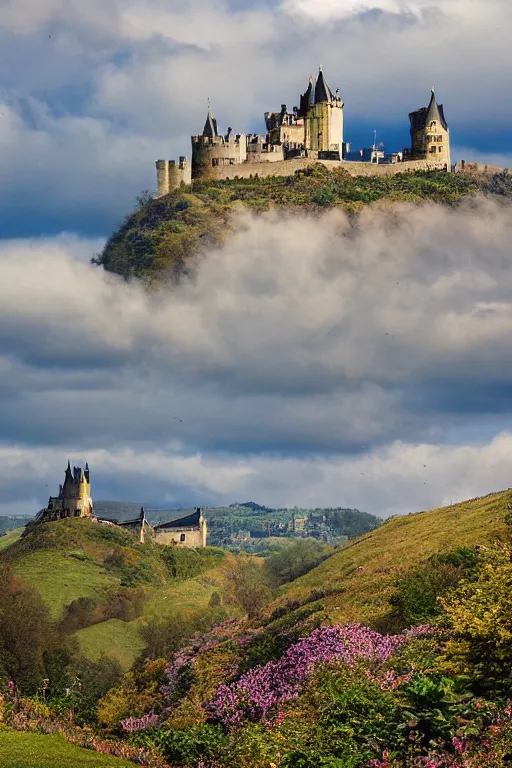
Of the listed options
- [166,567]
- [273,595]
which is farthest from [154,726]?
[166,567]

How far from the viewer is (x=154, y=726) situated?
38969 mm

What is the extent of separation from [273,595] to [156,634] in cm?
1974

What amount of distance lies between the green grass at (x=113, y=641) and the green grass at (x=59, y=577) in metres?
6.48

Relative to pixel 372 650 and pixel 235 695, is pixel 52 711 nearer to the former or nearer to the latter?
pixel 235 695

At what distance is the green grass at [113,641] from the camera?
81062 millimetres

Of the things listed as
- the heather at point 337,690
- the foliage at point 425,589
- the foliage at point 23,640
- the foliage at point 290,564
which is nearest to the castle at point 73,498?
the foliage at point 290,564

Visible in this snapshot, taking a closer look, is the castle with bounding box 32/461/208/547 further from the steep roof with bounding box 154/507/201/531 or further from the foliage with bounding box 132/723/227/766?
the foliage with bounding box 132/723/227/766

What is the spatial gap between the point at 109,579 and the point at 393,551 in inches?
2190

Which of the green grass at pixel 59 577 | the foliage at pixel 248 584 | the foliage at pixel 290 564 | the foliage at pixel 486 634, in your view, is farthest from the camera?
the foliage at pixel 290 564

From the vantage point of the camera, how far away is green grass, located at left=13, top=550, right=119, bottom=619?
101088 millimetres

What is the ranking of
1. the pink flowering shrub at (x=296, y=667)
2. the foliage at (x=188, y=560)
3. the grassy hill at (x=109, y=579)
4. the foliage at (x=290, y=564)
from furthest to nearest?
the foliage at (x=188, y=560)
the foliage at (x=290, y=564)
the grassy hill at (x=109, y=579)
the pink flowering shrub at (x=296, y=667)

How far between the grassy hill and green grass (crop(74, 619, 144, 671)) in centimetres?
7

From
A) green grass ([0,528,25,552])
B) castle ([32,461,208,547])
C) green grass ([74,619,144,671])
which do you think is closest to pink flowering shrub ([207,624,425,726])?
green grass ([74,619,144,671])

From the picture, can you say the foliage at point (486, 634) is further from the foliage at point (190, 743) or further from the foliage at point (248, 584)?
the foliage at point (248, 584)
